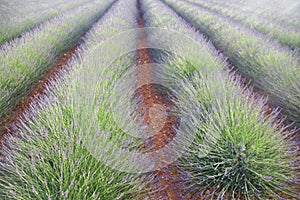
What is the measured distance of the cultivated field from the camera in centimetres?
190

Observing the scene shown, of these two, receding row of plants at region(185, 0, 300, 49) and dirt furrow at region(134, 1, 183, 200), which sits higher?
receding row of plants at region(185, 0, 300, 49)

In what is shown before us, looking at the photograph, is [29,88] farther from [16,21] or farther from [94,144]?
[16,21]

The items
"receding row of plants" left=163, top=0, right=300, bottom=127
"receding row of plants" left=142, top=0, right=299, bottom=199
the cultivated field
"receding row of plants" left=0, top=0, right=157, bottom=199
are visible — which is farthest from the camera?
"receding row of plants" left=163, top=0, right=300, bottom=127

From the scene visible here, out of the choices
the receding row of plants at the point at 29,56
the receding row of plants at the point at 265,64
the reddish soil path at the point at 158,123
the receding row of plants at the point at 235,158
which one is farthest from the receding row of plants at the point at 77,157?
the receding row of plants at the point at 265,64

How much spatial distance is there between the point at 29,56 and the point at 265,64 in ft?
10.3

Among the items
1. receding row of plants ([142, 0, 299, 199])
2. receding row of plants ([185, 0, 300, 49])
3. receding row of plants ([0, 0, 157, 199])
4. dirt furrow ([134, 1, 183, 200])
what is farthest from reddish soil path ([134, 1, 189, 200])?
receding row of plants ([185, 0, 300, 49])

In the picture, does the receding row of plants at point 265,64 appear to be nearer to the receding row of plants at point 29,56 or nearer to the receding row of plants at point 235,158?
the receding row of plants at point 235,158

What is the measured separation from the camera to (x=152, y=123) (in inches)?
133

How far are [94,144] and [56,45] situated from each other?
4.04 meters

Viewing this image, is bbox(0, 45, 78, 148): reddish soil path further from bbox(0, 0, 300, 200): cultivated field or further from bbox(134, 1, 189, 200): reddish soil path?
bbox(134, 1, 189, 200): reddish soil path

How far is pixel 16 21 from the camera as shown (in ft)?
22.6

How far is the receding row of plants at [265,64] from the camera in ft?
10.6

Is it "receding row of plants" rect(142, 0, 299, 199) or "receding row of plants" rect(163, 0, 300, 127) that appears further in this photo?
"receding row of plants" rect(163, 0, 300, 127)

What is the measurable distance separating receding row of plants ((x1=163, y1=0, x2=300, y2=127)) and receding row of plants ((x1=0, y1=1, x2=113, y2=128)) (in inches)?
115
